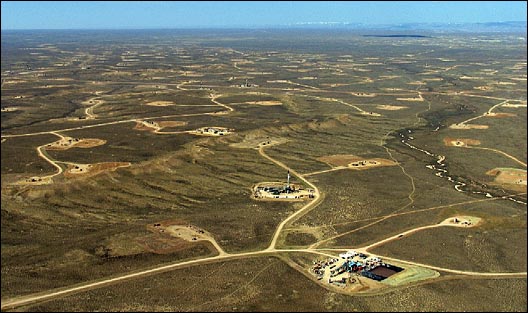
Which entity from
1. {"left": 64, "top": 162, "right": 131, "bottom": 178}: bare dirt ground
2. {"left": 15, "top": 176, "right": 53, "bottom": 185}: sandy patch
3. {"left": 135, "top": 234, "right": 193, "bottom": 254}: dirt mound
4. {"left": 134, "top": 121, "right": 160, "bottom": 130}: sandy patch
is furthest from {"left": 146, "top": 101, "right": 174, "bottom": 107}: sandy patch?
{"left": 135, "top": 234, "right": 193, "bottom": 254}: dirt mound

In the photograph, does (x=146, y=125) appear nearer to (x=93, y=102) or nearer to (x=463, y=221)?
(x=93, y=102)

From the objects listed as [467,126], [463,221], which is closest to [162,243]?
[463,221]

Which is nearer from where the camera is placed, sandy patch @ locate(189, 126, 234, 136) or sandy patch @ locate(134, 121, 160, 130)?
sandy patch @ locate(189, 126, 234, 136)

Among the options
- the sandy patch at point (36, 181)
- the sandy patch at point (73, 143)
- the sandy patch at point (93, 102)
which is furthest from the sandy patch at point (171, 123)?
the sandy patch at point (36, 181)

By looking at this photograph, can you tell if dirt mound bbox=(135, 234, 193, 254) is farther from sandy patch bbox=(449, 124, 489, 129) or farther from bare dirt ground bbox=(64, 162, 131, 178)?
sandy patch bbox=(449, 124, 489, 129)

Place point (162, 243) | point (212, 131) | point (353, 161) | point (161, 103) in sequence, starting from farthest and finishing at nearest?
point (161, 103)
point (212, 131)
point (353, 161)
point (162, 243)

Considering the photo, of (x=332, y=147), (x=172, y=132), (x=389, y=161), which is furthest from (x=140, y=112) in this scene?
(x=389, y=161)
